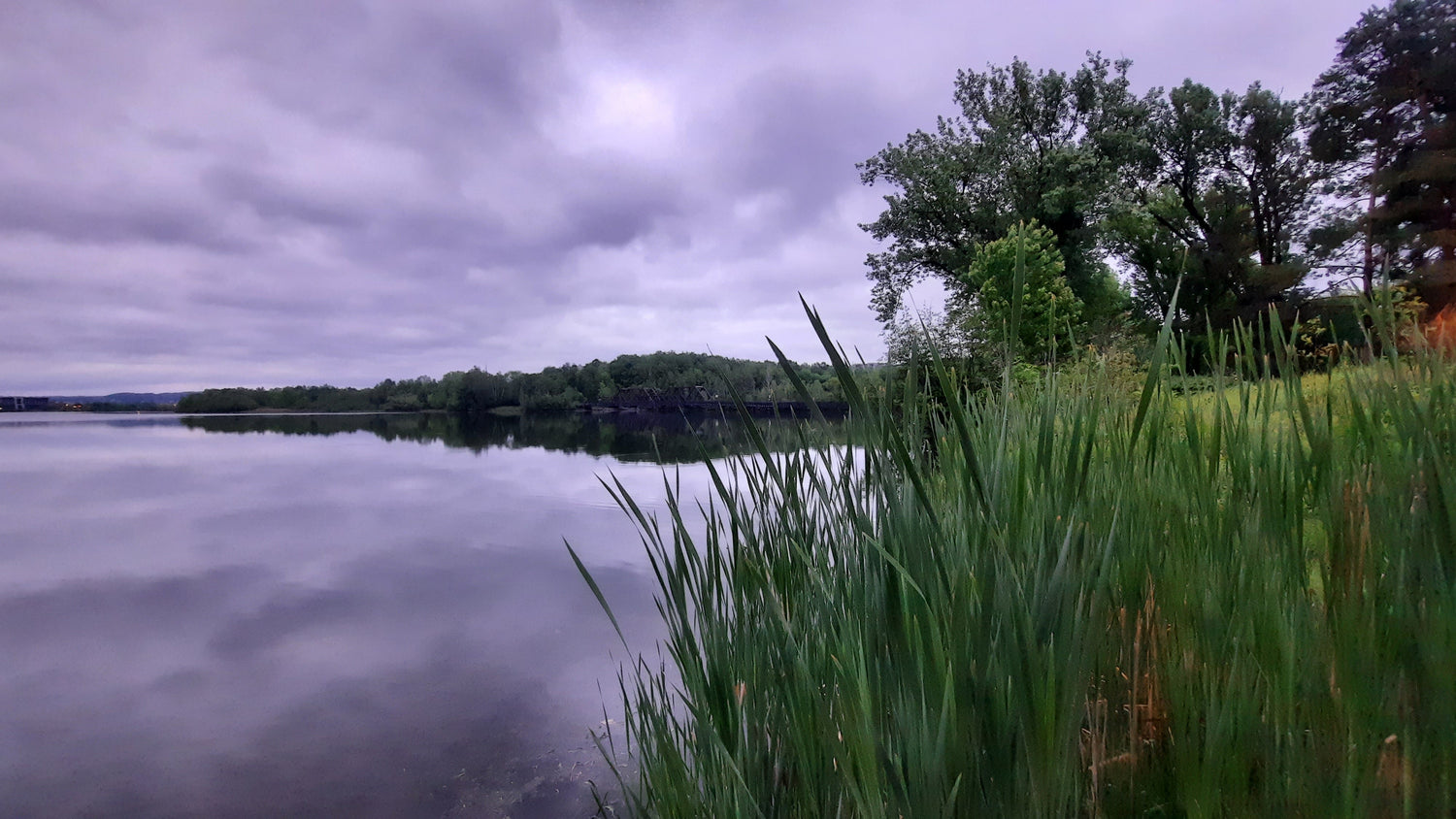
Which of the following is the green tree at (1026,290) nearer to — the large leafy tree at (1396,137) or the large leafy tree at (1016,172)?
the large leafy tree at (1016,172)

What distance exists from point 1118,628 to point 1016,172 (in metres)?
28.1

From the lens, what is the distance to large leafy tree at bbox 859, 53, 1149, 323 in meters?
24.8

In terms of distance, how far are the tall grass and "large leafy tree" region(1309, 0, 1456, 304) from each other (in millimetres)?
27860

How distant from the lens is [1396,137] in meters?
24.4

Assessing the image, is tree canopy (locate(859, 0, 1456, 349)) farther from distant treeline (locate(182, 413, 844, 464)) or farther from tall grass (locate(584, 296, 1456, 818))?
tall grass (locate(584, 296, 1456, 818))

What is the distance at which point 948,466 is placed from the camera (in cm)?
224

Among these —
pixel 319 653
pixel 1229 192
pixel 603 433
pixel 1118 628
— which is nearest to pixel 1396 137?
pixel 1229 192

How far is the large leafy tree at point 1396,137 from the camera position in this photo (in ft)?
73.2

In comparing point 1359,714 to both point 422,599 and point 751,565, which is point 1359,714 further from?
point 422,599

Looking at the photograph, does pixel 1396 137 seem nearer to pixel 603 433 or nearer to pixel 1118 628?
pixel 1118 628

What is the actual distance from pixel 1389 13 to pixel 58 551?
48.4 m

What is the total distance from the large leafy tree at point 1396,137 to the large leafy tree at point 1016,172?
291 inches

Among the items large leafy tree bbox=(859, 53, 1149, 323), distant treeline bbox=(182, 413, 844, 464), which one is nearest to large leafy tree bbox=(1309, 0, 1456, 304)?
large leafy tree bbox=(859, 53, 1149, 323)

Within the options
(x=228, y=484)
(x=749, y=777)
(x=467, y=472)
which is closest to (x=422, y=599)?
(x=749, y=777)
